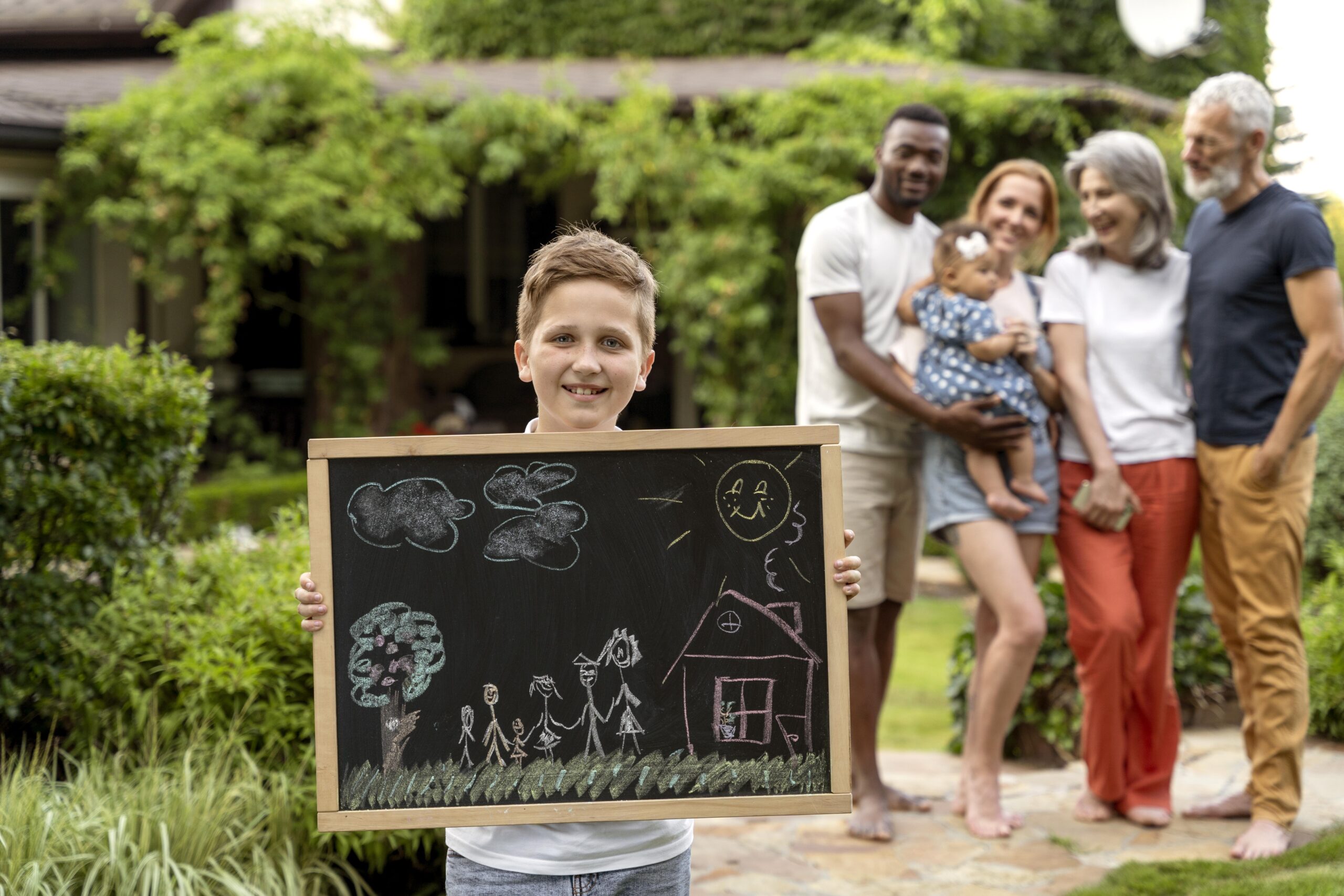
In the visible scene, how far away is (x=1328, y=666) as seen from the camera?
511cm

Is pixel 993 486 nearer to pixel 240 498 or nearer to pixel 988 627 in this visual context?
pixel 988 627

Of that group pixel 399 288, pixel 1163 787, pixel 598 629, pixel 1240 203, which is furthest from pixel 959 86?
pixel 598 629

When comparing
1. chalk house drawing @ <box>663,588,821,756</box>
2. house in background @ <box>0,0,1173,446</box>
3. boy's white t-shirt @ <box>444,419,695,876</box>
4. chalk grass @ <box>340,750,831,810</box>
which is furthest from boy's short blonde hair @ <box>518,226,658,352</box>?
house in background @ <box>0,0,1173,446</box>

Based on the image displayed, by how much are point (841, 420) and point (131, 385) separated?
8.10ft

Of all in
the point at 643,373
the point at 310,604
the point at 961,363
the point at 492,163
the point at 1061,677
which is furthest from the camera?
the point at 492,163

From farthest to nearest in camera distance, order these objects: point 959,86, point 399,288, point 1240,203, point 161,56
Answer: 1. point 161,56
2. point 399,288
3. point 959,86
4. point 1240,203

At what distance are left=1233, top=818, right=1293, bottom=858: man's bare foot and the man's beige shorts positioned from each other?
1298 millimetres

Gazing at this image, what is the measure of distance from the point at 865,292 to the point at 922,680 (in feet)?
11.5

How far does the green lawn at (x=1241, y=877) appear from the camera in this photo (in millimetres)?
3291

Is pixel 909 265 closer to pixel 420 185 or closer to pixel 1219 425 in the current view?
pixel 1219 425

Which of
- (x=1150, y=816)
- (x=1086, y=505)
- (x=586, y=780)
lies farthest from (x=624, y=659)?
(x=1150, y=816)

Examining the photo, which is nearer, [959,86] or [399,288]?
[959,86]

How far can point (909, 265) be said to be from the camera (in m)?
4.07

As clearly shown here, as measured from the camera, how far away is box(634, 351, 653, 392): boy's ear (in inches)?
86.2
